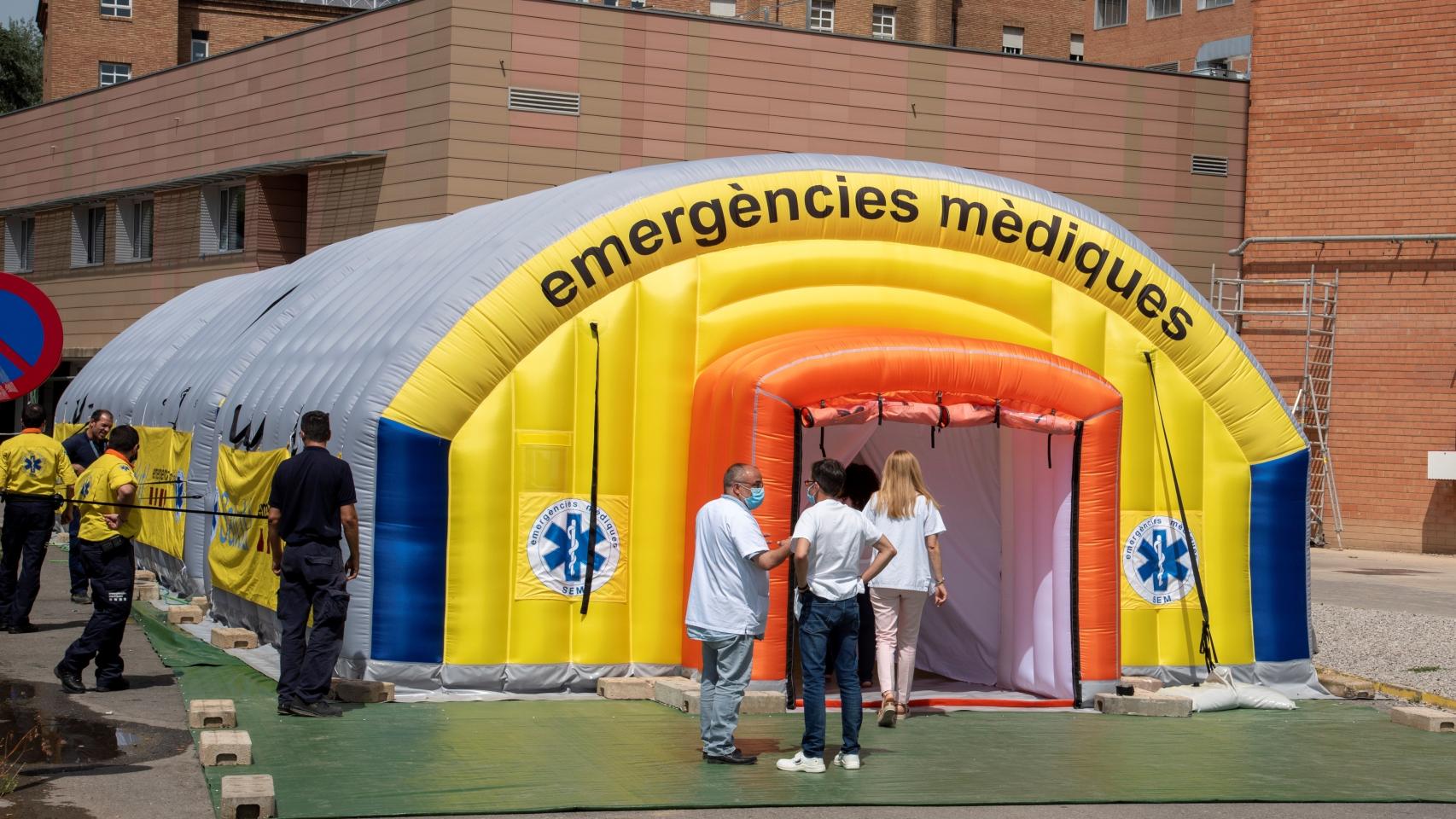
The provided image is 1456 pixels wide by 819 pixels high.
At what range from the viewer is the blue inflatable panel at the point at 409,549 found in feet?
34.9

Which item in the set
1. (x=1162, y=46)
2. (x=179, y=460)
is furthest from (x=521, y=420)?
(x=1162, y=46)

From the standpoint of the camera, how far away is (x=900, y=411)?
10781 mm

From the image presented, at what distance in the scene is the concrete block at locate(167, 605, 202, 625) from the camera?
46.0 ft

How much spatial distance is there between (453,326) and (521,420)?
0.77 meters

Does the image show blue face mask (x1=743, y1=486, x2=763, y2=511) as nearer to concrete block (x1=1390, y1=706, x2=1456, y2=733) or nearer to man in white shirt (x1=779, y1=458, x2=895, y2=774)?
man in white shirt (x1=779, y1=458, x2=895, y2=774)

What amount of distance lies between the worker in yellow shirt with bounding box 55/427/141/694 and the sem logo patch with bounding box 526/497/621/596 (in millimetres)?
2542

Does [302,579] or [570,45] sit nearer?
[302,579]

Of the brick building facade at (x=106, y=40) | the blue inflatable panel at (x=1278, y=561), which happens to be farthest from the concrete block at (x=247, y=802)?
the brick building facade at (x=106, y=40)

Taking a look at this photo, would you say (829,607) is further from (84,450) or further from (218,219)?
(218,219)

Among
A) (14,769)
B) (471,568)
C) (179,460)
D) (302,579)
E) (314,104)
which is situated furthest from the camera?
(314,104)

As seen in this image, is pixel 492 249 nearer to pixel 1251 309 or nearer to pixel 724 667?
pixel 724 667

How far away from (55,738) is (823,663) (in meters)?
4.19

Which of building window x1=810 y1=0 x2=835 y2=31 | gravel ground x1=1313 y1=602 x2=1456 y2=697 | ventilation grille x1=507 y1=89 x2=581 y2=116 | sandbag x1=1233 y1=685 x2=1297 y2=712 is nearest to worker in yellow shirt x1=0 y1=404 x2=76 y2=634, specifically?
sandbag x1=1233 y1=685 x2=1297 y2=712

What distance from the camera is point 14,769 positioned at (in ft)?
26.4
